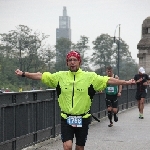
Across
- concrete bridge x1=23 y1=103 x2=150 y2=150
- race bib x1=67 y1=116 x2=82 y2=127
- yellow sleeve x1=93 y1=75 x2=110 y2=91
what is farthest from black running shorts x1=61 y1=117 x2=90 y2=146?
concrete bridge x1=23 y1=103 x2=150 y2=150

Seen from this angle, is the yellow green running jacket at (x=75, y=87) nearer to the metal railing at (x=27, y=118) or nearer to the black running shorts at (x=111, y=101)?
the metal railing at (x=27, y=118)

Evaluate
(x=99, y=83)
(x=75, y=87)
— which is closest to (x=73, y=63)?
(x=75, y=87)

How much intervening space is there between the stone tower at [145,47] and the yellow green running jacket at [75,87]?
82.9 ft

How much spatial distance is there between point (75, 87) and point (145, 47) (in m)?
25.5

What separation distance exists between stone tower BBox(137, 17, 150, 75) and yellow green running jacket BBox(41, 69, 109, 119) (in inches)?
995

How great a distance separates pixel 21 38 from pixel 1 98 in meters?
78.5

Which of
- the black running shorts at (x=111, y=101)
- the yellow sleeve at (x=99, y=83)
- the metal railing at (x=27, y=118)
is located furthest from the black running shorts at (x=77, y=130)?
the black running shorts at (x=111, y=101)

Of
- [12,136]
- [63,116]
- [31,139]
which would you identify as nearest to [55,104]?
[31,139]

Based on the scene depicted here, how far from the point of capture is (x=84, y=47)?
407ft

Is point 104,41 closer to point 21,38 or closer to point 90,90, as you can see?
point 21,38

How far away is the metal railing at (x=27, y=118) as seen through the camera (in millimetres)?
7992

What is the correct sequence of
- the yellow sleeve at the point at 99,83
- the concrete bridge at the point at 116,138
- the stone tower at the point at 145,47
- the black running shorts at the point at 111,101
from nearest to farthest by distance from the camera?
the yellow sleeve at the point at 99,83 < the concrete bridge at the point at 116,138 < the black running shorts at the point at 111,101 < the stone tower at the point at 145,47

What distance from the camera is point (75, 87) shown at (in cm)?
631

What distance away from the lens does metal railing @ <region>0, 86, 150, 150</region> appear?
799 centimetres
